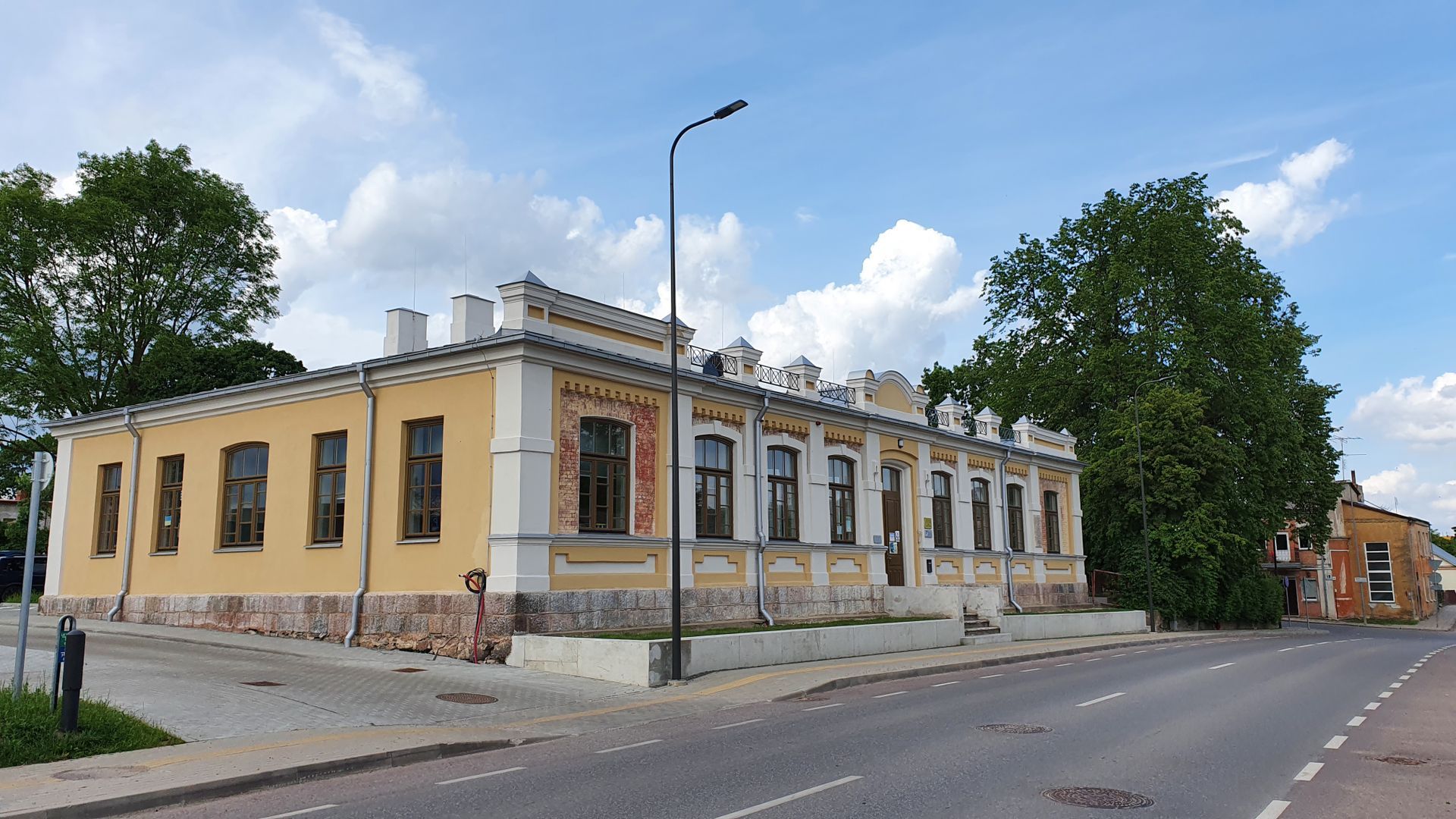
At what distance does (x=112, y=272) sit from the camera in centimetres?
3484

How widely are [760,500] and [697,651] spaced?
6.49 m

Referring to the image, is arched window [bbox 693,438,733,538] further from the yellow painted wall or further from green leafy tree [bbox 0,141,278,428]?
green leafy tree [bbox 0,141,278,428]

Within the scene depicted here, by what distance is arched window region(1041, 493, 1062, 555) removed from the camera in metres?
35.7

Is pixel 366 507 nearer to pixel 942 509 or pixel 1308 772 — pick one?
pixel 1308 772

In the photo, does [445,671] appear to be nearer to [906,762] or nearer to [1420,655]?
[906,762]

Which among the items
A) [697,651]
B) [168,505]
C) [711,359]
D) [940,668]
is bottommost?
[940,668]

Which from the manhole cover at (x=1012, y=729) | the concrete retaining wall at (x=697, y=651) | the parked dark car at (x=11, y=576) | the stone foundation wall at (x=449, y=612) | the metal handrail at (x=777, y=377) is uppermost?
the metal handrail at (x=777, y=377)

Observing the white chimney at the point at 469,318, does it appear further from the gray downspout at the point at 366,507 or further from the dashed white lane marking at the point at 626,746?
the dashed white lane marking at the point at 626,746

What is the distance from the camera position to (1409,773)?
8992 millimetres

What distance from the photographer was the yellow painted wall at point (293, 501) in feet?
59.6

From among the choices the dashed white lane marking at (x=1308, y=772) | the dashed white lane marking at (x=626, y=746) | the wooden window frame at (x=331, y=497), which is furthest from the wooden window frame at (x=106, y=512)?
the dashed white lane marking at (x=1308, y=772)

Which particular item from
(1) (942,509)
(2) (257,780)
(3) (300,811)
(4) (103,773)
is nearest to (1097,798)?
(3) (300,811)

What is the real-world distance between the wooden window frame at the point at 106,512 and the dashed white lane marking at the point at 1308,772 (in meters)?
24.8

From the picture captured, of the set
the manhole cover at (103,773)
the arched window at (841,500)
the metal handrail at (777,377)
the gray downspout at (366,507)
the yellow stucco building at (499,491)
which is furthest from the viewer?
the arched window at (841,500)
